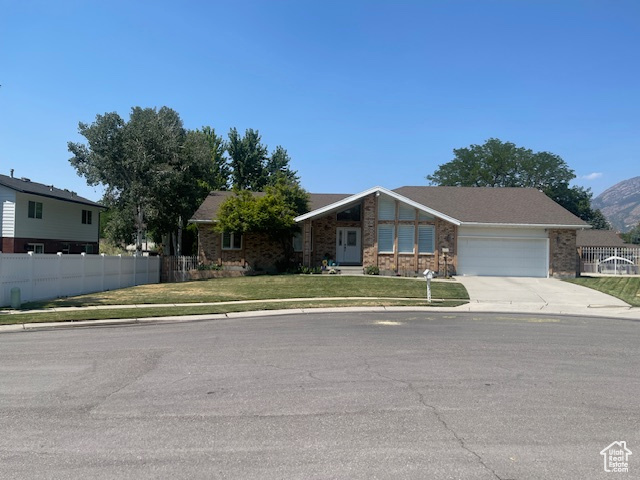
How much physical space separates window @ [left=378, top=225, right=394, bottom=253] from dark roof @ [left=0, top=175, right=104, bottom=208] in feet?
70.8

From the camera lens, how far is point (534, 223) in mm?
27766

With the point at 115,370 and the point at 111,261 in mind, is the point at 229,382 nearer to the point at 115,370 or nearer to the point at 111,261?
the point at 115,370

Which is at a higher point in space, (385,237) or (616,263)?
(385,237)

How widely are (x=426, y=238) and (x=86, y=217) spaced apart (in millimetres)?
25973

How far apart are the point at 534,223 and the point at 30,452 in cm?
2753

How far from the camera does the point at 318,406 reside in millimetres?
5848

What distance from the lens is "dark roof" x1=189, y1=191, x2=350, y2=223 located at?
30.3 meters

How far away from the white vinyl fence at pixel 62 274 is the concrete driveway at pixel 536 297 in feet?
50.5

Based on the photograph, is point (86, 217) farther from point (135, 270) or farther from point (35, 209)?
point (135, 270)

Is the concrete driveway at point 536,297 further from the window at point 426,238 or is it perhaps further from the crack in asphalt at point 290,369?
the crack in asphalt at point 290,369

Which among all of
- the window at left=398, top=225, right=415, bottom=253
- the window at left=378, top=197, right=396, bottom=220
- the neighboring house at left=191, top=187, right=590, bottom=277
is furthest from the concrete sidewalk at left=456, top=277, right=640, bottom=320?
the window at left=378, top=197, right=396, bottom=220

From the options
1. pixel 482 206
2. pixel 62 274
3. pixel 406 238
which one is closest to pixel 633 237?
pixel 482 206

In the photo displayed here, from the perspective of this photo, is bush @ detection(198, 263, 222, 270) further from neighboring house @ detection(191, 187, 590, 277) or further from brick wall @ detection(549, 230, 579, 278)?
brick wall @ detection(549, 230, 579, 278)

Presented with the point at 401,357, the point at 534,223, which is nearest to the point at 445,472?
the point at 401,357
